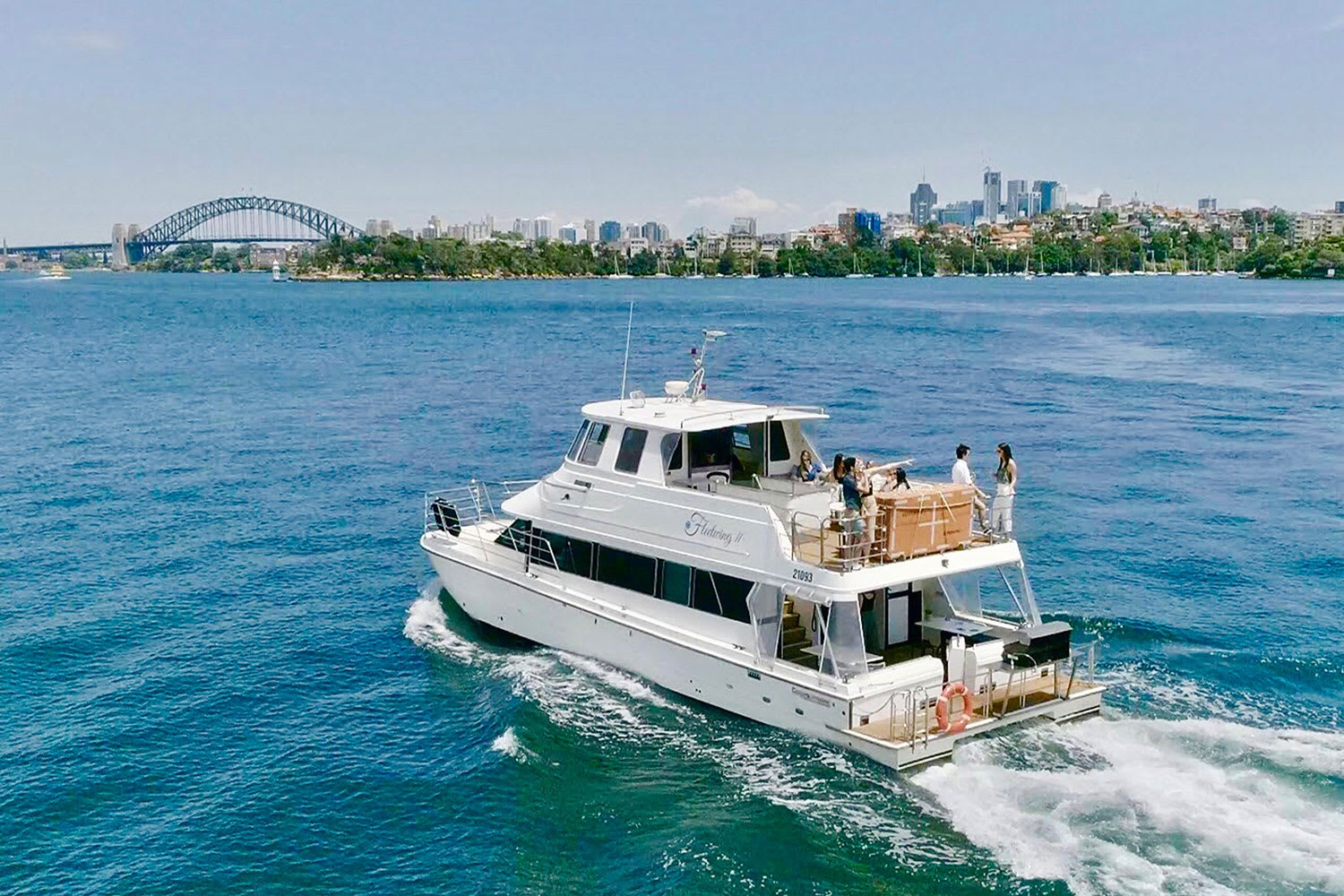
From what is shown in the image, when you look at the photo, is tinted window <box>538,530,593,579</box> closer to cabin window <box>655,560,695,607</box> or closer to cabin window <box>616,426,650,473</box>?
cabin window <box>616,426,650,473</box>

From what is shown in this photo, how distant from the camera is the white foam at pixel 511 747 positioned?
17.1 m

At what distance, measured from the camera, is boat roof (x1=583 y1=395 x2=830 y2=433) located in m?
19.3

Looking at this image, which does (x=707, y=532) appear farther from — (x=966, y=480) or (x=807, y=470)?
(x=966, y=480)

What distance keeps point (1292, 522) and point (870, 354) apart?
145 feet

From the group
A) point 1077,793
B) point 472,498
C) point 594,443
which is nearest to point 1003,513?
point 1077,793

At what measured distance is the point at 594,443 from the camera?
20.5 meters

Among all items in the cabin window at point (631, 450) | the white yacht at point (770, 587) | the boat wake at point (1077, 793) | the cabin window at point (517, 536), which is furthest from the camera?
the cabin window at point (517, 536)

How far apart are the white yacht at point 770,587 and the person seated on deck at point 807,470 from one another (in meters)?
0.11

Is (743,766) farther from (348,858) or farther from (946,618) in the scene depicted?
(348,858)

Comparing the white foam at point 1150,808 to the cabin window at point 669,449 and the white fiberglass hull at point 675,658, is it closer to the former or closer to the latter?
the white fiberglass hull at point 675,658

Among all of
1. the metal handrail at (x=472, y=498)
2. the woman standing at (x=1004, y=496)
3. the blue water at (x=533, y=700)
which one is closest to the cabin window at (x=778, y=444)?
the woman standing at (x=1004, y=496)

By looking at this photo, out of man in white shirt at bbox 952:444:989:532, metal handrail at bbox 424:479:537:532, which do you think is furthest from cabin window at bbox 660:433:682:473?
metal handrail at bbox 424:479:537:532

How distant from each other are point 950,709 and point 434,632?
10327 mm

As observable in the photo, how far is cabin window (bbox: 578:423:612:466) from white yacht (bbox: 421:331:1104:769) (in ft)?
0.09
